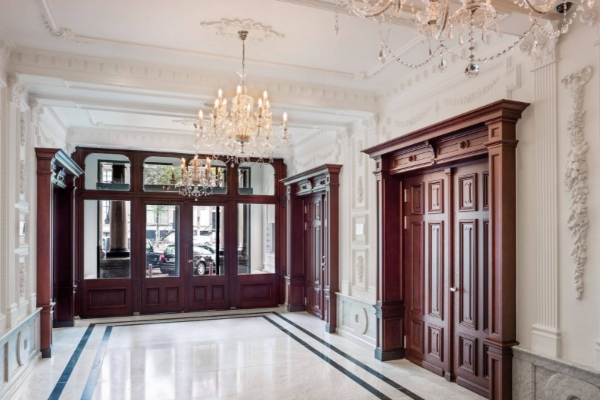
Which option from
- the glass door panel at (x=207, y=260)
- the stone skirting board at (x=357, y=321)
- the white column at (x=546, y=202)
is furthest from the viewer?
the glass door panel at (x=207, y=260)

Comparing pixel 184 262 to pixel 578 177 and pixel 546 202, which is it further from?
pixel 578 177

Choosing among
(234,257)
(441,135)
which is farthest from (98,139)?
(441,135)

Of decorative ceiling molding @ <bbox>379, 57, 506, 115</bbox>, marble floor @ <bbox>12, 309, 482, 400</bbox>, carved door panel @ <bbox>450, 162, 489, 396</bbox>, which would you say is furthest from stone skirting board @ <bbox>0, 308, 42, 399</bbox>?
decorative ceiling molding @ <bbox>379, 57, 506, 115</bbox>

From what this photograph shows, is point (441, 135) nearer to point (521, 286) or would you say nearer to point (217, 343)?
point (521, 286)

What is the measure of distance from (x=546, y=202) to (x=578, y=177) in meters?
0.31

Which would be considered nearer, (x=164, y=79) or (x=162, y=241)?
(x=164, y=79)

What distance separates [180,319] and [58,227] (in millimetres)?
2491

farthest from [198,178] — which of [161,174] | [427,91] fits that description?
[427,91]

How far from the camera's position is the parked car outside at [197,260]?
27.5 feet

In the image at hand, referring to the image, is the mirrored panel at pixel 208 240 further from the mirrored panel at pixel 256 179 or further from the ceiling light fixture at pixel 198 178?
the mirrored panel at pixel 256 179

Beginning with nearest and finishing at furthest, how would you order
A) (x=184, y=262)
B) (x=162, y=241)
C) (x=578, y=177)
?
(x=578, y=177)
(x=162, y=241)
(x=184, y=262)

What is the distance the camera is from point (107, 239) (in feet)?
26.3

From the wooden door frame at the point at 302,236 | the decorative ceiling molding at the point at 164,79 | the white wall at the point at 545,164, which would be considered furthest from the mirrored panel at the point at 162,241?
the white wall at the point at 545,164

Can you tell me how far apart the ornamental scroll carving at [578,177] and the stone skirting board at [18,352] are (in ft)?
15.6
